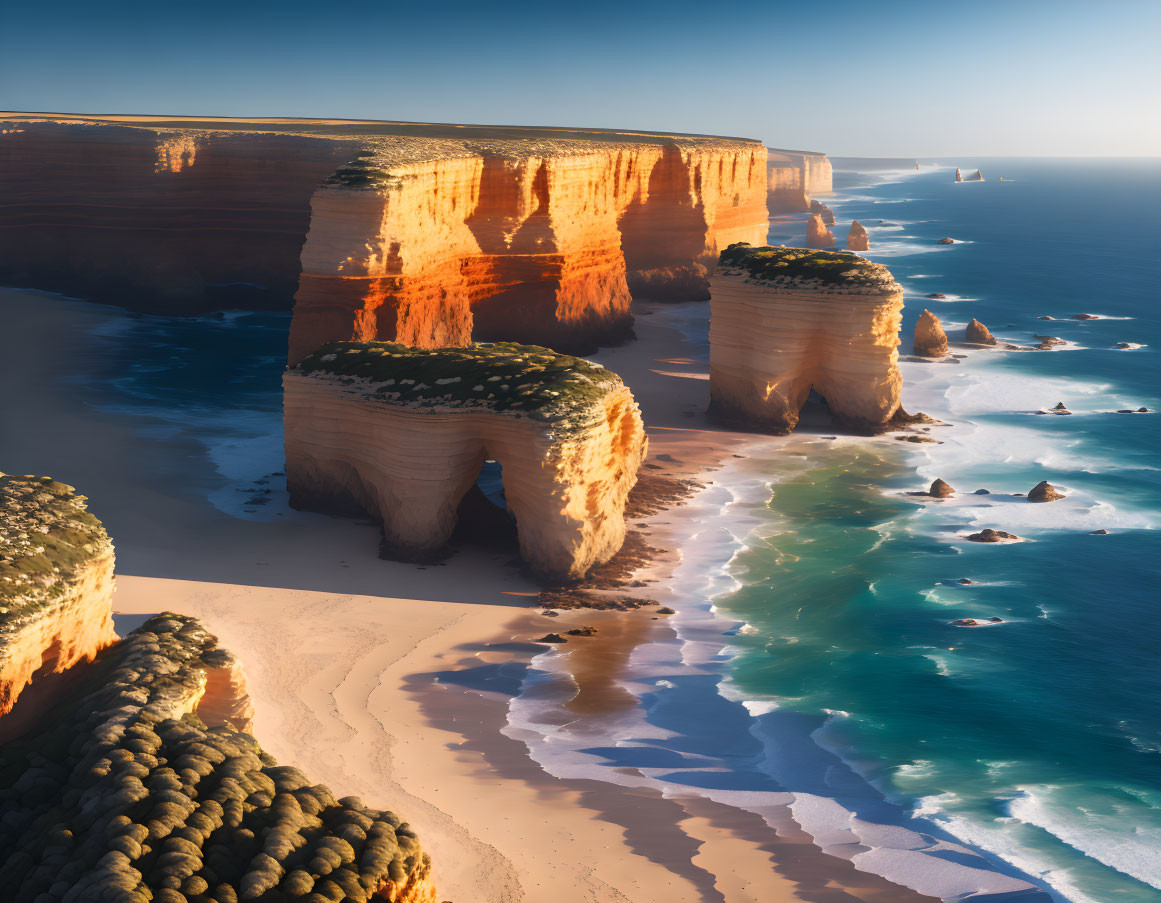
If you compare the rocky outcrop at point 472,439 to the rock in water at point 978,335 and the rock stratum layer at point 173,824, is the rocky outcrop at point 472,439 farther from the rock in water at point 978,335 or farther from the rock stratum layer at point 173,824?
the rock in water at point 978,335

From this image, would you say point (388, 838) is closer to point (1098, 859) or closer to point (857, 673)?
point (1098, 859)

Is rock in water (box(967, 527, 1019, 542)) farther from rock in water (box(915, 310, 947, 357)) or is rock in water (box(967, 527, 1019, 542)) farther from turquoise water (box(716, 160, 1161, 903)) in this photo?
rock in water (box(915, 310, 947, 357))

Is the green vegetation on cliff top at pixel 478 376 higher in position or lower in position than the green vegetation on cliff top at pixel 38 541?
higher

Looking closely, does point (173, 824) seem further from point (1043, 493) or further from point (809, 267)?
point (809, 267)

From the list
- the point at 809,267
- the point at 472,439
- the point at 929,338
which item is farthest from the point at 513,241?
the point at 929,338

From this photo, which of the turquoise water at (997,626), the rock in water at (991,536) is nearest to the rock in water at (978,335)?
the turquoise water at (997,626)

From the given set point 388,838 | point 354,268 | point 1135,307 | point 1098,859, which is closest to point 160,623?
point 388,838
